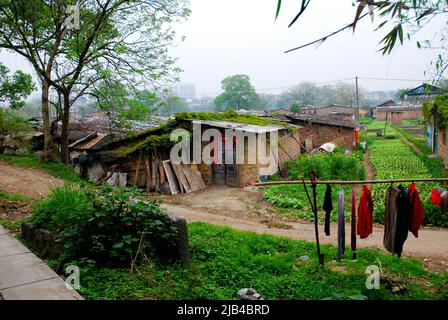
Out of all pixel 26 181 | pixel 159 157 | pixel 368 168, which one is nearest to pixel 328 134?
pixel 368 168

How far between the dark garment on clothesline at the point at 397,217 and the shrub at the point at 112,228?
3514 millimetres

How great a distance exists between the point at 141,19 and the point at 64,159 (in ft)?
27.3

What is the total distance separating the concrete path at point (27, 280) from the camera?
3535 mm

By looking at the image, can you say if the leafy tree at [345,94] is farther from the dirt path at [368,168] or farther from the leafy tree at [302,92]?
the dirt path at [368,168]

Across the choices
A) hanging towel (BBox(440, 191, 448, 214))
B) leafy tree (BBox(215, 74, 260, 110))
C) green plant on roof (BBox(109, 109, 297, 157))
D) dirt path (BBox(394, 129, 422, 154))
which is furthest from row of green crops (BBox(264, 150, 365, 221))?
leafy tree (BBox(215, 74, 260, 110))

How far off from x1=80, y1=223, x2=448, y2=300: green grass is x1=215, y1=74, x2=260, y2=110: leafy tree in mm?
53669

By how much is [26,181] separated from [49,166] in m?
2.57

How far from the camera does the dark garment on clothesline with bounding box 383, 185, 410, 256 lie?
5.54 m

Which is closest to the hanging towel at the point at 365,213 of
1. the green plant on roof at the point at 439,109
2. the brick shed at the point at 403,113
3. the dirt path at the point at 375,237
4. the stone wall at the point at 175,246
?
the dirt path at the point at 375,237

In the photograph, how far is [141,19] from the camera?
15.9m

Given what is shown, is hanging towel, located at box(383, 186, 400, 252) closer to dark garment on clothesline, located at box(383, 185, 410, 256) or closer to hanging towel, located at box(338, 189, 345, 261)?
dark garment on clothesline, located at box(383, 185, 410, 256)

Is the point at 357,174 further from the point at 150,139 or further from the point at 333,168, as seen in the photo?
the point at 150,139
